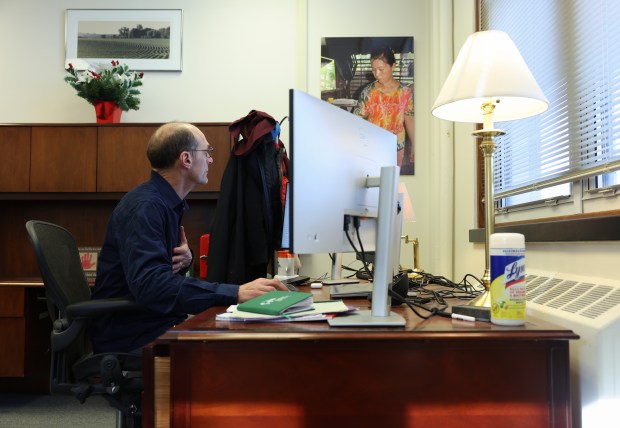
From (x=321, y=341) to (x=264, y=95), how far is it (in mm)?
2692

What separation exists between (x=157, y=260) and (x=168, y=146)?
51cm

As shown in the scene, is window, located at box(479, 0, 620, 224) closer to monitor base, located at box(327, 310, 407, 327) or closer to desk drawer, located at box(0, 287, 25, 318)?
monitor base, located at box(327, 310, 407, 327)

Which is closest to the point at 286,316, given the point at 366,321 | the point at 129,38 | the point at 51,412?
the point at 366,321

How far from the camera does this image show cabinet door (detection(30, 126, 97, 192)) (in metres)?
2.96

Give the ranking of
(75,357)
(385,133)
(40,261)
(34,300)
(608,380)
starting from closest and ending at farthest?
(608,380)
(385,133)
(40,261)
(75,357)
(34,300)

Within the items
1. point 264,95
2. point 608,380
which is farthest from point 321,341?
point 264,95

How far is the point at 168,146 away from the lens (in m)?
1.77

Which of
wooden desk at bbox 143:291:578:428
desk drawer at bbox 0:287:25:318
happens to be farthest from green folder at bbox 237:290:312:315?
desk drawer at bbox 0:287:25:318

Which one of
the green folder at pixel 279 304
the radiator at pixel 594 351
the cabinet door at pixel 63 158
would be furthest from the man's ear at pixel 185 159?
the cabinet door at pixel 63 158

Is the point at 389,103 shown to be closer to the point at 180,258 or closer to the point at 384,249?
the point at 180,258

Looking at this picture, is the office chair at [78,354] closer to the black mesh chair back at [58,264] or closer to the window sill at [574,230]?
the black mesh chair back at [58,264]

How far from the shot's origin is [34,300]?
282 cm

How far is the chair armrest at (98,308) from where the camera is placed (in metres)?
1.47

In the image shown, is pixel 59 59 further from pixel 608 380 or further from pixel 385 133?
pixel 608 380
